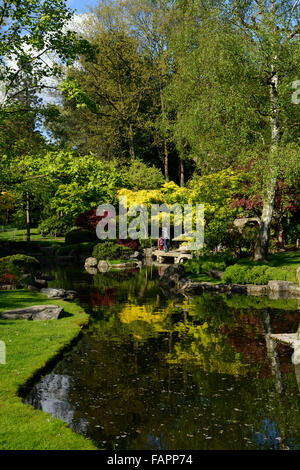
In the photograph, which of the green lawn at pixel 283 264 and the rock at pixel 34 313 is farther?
the green lawn at pixel 283 264

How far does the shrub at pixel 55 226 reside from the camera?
50.1m

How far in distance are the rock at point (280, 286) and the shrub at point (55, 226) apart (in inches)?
1304

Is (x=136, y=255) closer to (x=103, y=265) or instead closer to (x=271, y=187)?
(x=103, y=265)

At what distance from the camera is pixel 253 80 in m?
22.1

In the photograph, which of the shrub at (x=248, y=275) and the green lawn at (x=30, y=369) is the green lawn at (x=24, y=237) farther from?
the green lawn at (x=30, y=369)

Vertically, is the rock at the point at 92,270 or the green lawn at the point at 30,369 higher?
the green lawn at the point at 30,369

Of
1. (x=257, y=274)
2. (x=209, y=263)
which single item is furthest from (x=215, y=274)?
(x=257, y=274)

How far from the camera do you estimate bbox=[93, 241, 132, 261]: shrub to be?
111 feet

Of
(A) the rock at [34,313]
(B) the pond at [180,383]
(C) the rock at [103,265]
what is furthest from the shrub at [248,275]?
(C) the rock at [103,265]

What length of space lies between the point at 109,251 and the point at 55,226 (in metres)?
17.7

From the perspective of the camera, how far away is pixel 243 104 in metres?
21.3

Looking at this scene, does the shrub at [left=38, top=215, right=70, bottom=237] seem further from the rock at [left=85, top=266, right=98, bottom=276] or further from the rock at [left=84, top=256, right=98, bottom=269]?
the rock at [left=85, top=266, right=98, bottom=276]

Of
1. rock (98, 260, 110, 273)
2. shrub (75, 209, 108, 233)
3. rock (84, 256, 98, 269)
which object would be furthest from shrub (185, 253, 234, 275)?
shrub (75, 209, 108, 233)
